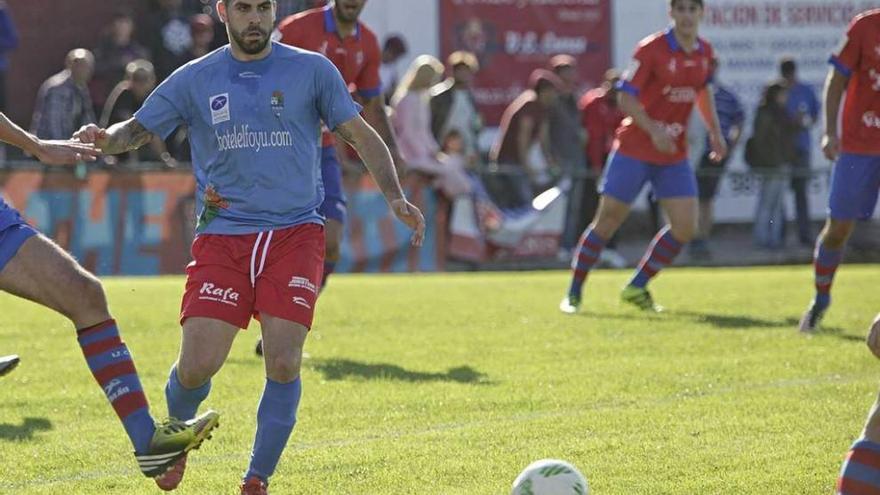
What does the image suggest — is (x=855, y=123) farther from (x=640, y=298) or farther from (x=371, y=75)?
(x=371, y=75)

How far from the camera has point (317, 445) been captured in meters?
8.30

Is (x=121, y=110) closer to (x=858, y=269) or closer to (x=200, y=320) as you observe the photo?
(x=858, y=269)

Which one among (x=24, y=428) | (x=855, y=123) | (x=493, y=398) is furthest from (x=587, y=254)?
(x=24, y=428)

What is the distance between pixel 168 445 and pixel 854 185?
6.37 metres

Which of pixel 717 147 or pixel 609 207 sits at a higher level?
pixel 717 147

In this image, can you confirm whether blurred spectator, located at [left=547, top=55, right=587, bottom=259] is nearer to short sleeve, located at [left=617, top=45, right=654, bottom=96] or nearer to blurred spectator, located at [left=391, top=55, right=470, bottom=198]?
blurred spectator, located at [left=391, top=55, right=470, bottom=198]

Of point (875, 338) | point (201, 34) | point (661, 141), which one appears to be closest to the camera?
point (875, 338)

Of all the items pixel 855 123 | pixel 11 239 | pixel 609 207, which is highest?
pixel 11 239

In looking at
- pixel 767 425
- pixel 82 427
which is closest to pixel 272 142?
pixel 82 427

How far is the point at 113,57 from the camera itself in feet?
66.2

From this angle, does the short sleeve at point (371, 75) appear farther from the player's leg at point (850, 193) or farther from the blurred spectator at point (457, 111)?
the blurred spectator at point (457, 111)

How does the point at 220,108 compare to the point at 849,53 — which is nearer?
the point at 220,108

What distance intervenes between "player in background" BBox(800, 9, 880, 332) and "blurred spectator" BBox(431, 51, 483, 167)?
8.86 m

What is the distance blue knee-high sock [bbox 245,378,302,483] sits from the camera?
6816 millimetres
